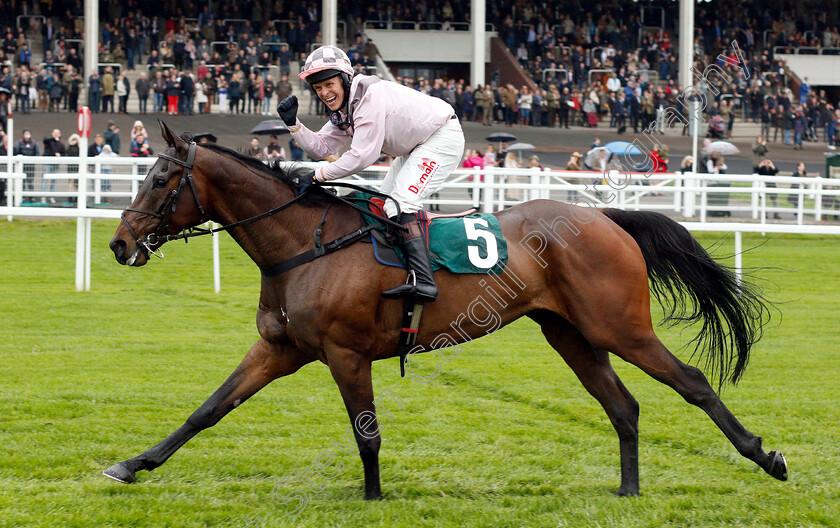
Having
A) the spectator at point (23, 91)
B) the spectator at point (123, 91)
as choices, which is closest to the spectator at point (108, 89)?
the spectator at point (123, 91)

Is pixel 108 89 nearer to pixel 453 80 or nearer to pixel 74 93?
pixel 74 93

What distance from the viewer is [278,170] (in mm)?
5043

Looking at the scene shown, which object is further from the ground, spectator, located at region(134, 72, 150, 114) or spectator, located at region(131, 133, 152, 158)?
spectator, located at region(134, 72, 150, 114)

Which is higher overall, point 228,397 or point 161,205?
point 161,205

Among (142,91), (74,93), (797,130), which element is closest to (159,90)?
(142,91)

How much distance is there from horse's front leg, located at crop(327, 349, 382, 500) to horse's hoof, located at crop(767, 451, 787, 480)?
1952 millimetres

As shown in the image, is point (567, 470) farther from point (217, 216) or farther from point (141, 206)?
point (141, 206)

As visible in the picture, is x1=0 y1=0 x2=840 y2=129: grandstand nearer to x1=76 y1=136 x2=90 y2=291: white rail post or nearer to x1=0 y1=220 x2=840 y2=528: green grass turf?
x1=76 y1=136 x2=90 y2=291: white rail post

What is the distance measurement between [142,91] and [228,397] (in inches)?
845

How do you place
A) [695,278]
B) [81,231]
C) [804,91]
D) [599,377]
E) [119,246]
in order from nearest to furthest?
[119,246] → [599,377] → [695,278] → [81,231] → [804,91]

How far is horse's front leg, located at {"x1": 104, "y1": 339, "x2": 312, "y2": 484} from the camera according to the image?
486 centimetres

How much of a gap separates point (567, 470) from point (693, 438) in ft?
3.38

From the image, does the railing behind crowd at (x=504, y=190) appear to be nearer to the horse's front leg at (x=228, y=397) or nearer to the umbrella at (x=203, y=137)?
the umbrella at (x=203, y=137)

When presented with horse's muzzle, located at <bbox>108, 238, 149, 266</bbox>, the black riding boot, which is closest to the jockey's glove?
the black riding boot
